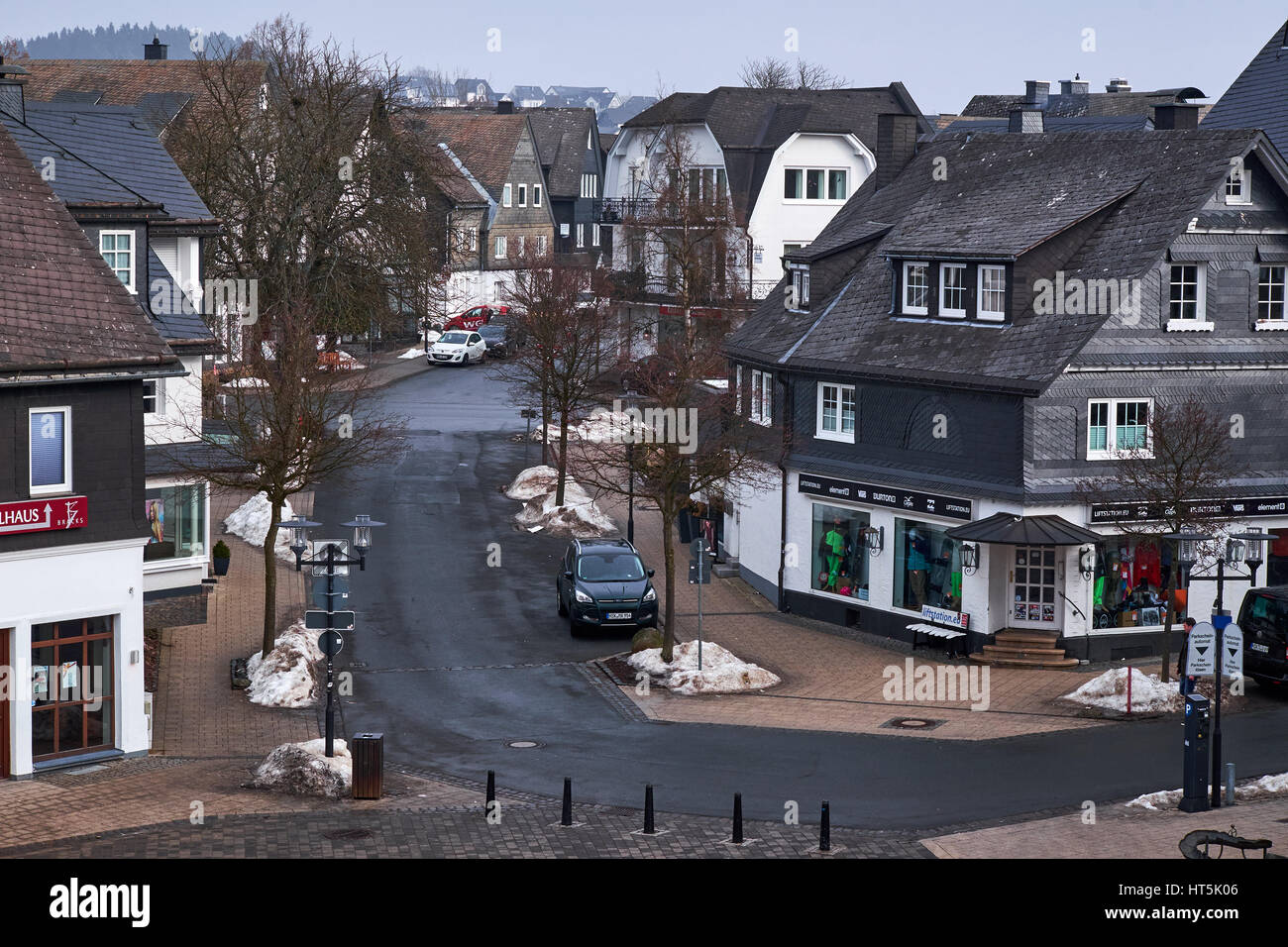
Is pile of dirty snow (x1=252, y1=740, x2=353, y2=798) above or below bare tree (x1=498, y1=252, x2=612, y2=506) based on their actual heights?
below

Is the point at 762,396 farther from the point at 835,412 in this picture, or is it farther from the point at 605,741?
the point at 605,741

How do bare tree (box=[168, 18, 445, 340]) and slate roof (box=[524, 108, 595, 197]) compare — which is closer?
bare tree (box=[168, 18, 445, 340])

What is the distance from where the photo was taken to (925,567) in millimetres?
34625

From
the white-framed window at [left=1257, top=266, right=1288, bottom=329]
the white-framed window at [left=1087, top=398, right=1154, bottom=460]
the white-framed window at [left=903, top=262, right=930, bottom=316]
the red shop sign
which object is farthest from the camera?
the white-framed window at [left=903, top=262, right=930, bottom=316]

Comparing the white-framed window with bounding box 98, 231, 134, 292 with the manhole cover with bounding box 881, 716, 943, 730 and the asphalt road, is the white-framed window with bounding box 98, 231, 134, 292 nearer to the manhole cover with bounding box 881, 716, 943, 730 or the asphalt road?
the asphalt road

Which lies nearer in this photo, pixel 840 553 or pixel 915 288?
pixel 915 288

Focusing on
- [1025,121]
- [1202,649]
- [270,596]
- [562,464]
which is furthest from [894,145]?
[1202,649]

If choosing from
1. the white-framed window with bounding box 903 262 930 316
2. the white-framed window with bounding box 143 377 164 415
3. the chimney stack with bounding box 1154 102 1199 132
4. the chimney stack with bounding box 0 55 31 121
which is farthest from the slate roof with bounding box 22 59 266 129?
the chimney stack with bounding box 1154 102 1199 132

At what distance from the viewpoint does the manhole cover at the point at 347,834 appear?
68.8 ft

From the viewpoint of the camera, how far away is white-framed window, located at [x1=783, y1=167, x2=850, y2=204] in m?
72.8

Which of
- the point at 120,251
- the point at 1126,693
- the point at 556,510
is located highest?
the point at 120,251

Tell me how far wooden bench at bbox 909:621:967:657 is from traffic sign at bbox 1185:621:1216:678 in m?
9.66

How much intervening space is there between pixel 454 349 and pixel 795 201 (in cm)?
1615

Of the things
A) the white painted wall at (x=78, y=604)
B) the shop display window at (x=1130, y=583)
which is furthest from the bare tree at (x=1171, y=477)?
the white painted wall at (x=78, y=604)
